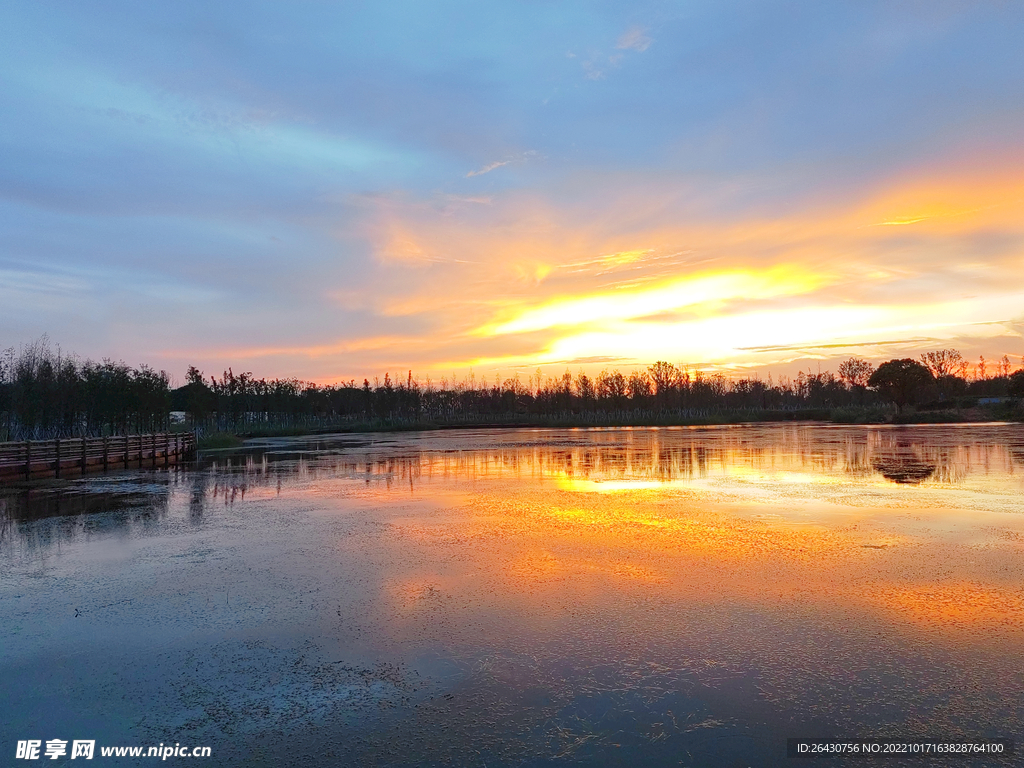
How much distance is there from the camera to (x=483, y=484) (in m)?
18.0

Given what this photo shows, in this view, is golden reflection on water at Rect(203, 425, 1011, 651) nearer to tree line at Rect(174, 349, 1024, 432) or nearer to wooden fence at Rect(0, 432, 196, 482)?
wooden fence at Rect(0, 432, 196, 482)

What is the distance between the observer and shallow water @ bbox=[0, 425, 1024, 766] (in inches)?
171

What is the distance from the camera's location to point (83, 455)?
25.5m

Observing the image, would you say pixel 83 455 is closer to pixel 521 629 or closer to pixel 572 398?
pixel 521 629

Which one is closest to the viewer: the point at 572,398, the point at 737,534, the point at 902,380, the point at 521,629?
the point at 521,629

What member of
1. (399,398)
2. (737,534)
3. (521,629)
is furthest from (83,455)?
(399,398)

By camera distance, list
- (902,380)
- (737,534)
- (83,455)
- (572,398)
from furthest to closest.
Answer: (572,398) < (902,380) < (83,455) < (737,534)

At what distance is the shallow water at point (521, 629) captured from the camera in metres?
4.34

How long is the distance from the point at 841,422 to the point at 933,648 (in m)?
64.1

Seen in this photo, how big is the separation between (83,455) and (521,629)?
25918mm

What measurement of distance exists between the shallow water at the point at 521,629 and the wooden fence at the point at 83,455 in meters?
12.1

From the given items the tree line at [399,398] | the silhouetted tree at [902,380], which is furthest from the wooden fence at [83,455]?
the silhouetted tree at [902,380]

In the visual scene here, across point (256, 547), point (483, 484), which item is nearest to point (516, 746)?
point (256, 547)

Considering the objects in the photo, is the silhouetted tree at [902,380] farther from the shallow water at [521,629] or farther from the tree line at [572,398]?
the shallow water at [521,629]
